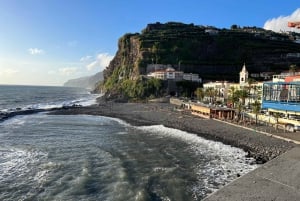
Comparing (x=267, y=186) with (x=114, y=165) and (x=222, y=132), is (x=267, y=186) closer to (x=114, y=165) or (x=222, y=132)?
(x=114, y=165)

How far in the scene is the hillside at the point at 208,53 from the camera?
14025 cm

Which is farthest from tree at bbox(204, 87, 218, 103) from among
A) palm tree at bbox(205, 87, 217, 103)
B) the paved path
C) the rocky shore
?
the paved path

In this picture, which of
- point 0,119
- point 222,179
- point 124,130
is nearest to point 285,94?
point 124,130

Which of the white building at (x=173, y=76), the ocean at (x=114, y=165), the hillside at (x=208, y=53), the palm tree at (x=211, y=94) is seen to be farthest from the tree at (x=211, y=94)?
the ocean at (x=114, y=165)

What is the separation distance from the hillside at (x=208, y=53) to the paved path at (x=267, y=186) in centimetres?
11205

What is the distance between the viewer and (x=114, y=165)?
3253 centimetres

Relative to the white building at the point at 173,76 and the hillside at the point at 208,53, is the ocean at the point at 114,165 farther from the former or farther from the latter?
the hillside at the point at 208,53

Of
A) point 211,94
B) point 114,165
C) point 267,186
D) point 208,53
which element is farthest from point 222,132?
point 208,53

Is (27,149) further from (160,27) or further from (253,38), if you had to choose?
(160,27)

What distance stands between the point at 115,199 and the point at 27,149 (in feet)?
68.3

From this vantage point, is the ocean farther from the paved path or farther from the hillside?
the hillside

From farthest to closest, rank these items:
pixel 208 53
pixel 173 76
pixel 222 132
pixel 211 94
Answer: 1. pixel 208 53
2. pixel 173 76
3. pixel 211 94
4. pixel 222 132

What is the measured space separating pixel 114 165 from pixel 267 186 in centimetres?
1562

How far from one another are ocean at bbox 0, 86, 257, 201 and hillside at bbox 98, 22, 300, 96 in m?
92.8
